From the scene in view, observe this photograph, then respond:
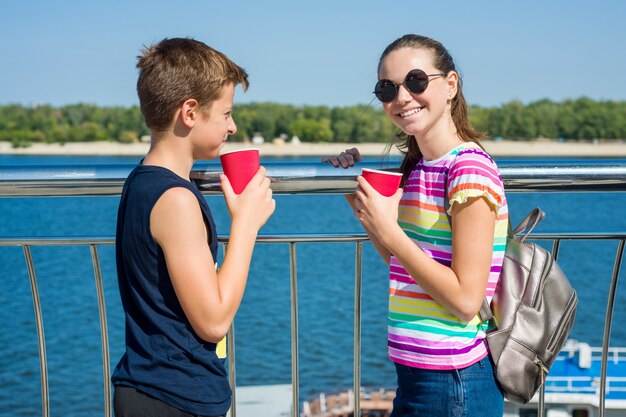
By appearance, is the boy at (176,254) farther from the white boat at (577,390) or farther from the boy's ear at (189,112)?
the white boat at (577,390)

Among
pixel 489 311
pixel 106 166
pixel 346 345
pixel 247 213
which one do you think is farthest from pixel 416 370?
pixel 346 345

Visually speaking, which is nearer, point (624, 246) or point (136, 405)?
point (136, 405)

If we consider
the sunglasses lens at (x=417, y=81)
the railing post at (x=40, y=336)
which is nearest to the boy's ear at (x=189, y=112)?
the sunglasses lens at (x=417, y=81)

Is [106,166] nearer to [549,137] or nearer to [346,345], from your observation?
[346,345]

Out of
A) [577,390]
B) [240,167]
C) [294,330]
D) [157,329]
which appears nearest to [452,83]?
[240,167]

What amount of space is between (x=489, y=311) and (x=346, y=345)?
21.7 metres

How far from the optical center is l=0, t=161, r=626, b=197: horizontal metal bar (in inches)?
81.3

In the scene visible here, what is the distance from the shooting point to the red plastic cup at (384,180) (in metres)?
1.69

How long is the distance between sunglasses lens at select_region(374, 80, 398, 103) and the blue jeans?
0.61 metres

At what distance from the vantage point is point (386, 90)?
71.5 inches

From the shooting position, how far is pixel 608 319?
8.05ft

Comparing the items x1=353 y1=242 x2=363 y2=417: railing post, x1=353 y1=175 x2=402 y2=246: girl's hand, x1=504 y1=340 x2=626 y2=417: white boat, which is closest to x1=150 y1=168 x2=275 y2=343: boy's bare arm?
x1=353 y1=175 x2=402 y2=246: girl's hand

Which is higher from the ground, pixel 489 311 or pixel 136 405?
pixel 489 311

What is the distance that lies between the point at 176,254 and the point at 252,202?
0.78ft
